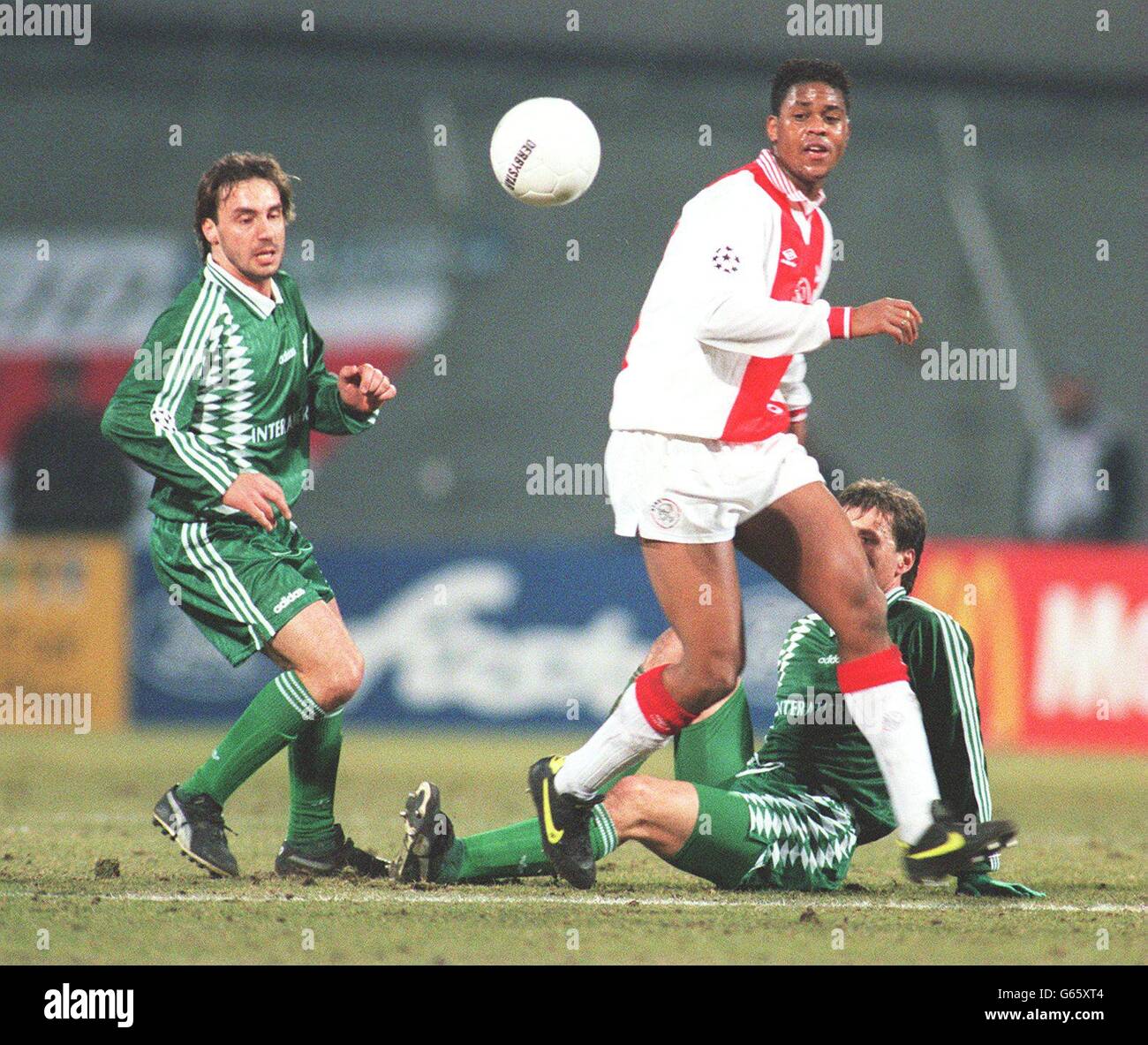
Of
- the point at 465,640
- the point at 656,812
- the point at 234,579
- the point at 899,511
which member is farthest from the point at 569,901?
the point at 465,640

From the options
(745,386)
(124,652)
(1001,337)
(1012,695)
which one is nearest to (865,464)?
(1001,337)

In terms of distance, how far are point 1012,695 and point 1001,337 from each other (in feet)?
16.6

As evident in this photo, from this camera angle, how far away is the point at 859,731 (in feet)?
15.9

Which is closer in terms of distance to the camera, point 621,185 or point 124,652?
point 124,652

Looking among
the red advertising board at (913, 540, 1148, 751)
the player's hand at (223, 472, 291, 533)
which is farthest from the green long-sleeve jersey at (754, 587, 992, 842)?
the red advertising board at (913, 540, 1148, 751)

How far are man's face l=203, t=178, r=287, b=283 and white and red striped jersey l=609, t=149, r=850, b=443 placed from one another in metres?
1.14

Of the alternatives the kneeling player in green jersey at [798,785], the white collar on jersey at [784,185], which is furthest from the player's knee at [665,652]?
the white collar on jersey at [784,185]

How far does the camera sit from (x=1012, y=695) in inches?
419

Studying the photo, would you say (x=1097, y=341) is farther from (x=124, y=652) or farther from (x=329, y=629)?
(x=329, y=629)

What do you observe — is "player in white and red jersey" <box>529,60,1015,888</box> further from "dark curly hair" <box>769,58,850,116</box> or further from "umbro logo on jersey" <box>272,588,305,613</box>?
"umbro logo on jersey" <box>272,588,305,613</box>

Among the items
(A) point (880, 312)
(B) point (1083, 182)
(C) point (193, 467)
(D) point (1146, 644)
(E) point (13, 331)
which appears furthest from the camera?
(B) point (1083, 182)

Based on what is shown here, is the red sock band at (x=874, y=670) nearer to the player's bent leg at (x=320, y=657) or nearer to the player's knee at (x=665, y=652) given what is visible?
the player's knee at (x=665, y=652)

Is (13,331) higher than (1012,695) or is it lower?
higher

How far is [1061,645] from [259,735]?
22.0 ft
